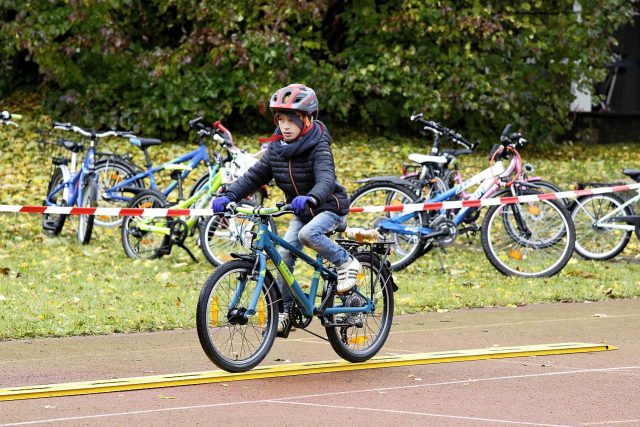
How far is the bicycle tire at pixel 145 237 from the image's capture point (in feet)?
41.7

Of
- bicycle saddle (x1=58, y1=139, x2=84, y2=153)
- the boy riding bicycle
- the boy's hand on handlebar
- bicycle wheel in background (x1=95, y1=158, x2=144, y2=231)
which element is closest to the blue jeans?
the boy riding bicycle

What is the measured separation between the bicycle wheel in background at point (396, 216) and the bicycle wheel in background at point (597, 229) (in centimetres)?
186

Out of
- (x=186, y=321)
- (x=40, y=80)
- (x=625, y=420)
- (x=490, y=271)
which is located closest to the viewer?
(x=625, y=420)

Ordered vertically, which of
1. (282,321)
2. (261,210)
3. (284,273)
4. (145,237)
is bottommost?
(282,321)

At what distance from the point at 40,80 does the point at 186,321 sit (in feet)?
49.3

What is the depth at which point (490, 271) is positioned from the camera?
485 inches

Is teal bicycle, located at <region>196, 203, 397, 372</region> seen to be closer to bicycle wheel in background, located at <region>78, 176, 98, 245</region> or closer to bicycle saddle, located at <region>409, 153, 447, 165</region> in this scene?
bicycle saddle, located at <region>409, 153, 447, 165</region>

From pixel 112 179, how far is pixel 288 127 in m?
7.40

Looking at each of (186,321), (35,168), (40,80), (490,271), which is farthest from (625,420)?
(40,80)

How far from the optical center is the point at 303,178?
7750 millimetres

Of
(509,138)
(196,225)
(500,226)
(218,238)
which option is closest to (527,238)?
(500,226)

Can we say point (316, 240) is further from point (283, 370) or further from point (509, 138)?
point (509, 138)

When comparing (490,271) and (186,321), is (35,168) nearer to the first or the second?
(490,271)

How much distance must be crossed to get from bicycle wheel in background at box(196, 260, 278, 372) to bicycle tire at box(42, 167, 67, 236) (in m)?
6.75
